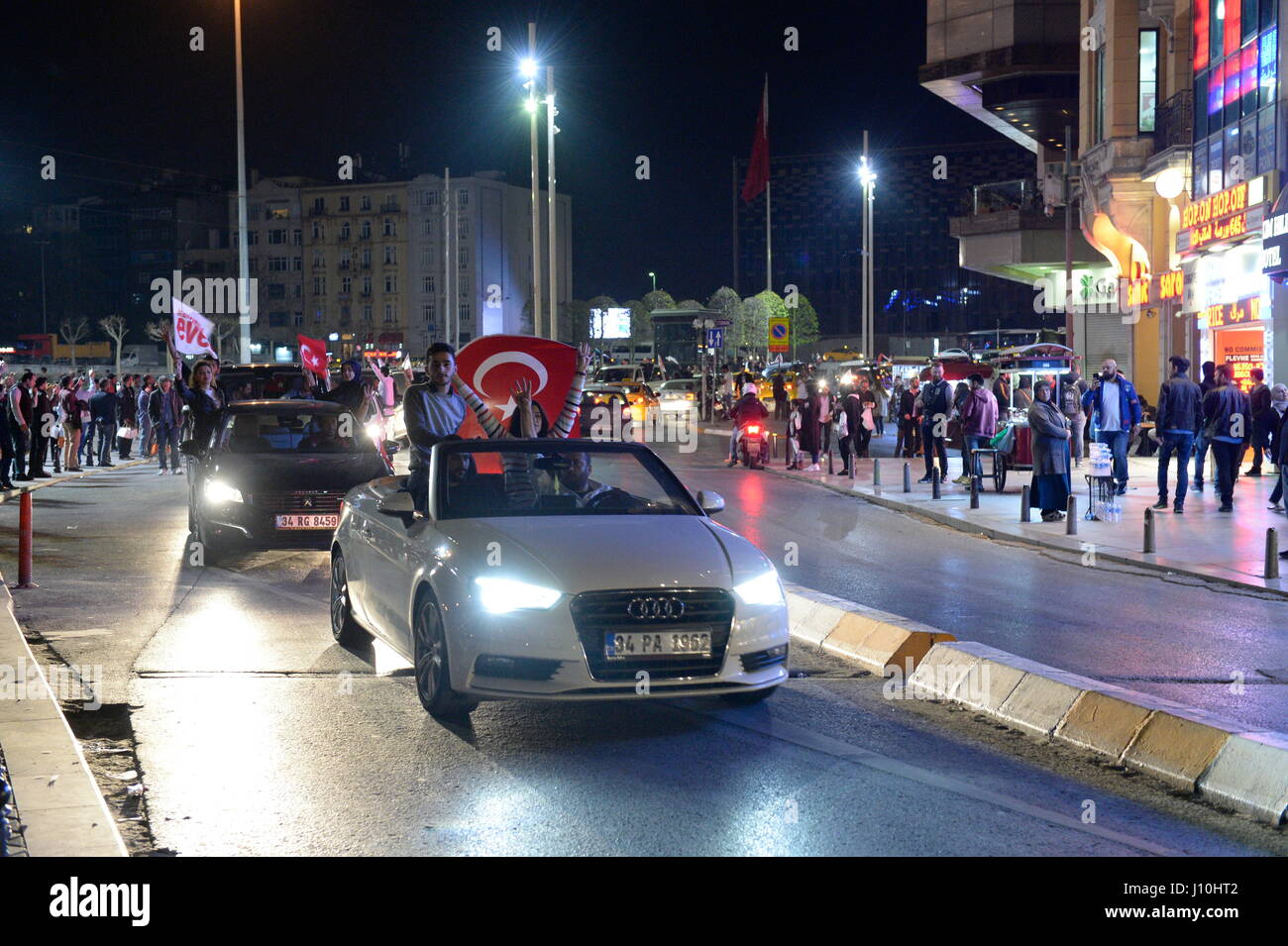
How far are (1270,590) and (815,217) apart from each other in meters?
160

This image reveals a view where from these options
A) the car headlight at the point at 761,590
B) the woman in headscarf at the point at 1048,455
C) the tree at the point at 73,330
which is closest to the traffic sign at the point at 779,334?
the woman in headscarf at the point at 1048,455

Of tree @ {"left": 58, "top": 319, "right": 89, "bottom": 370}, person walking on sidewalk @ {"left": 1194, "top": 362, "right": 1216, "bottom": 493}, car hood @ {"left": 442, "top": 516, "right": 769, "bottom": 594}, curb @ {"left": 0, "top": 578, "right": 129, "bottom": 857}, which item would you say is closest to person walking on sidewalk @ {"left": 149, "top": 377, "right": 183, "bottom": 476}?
person walking on sidewalk @ {"left": 1194, "top": 362, "right": 1216, "bottom": 493}

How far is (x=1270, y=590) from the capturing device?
12.8 metres

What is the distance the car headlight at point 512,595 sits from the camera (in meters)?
6.93

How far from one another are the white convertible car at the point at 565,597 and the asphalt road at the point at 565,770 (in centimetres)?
30

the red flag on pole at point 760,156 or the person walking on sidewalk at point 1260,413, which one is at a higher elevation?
the red flag on pole at point 760,156

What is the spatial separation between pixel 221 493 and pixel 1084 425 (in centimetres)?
1933

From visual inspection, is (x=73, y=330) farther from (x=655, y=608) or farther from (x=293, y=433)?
(x=655, y=608)

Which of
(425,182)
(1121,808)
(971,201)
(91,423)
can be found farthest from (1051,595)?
(425,182)

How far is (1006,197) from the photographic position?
2060 inches

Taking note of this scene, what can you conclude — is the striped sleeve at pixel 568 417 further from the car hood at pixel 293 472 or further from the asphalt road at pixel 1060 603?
the car hood at pixel 293 472

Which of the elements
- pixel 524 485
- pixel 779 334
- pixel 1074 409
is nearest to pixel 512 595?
pixel 524 485

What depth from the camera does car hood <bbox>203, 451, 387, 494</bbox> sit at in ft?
44.4
